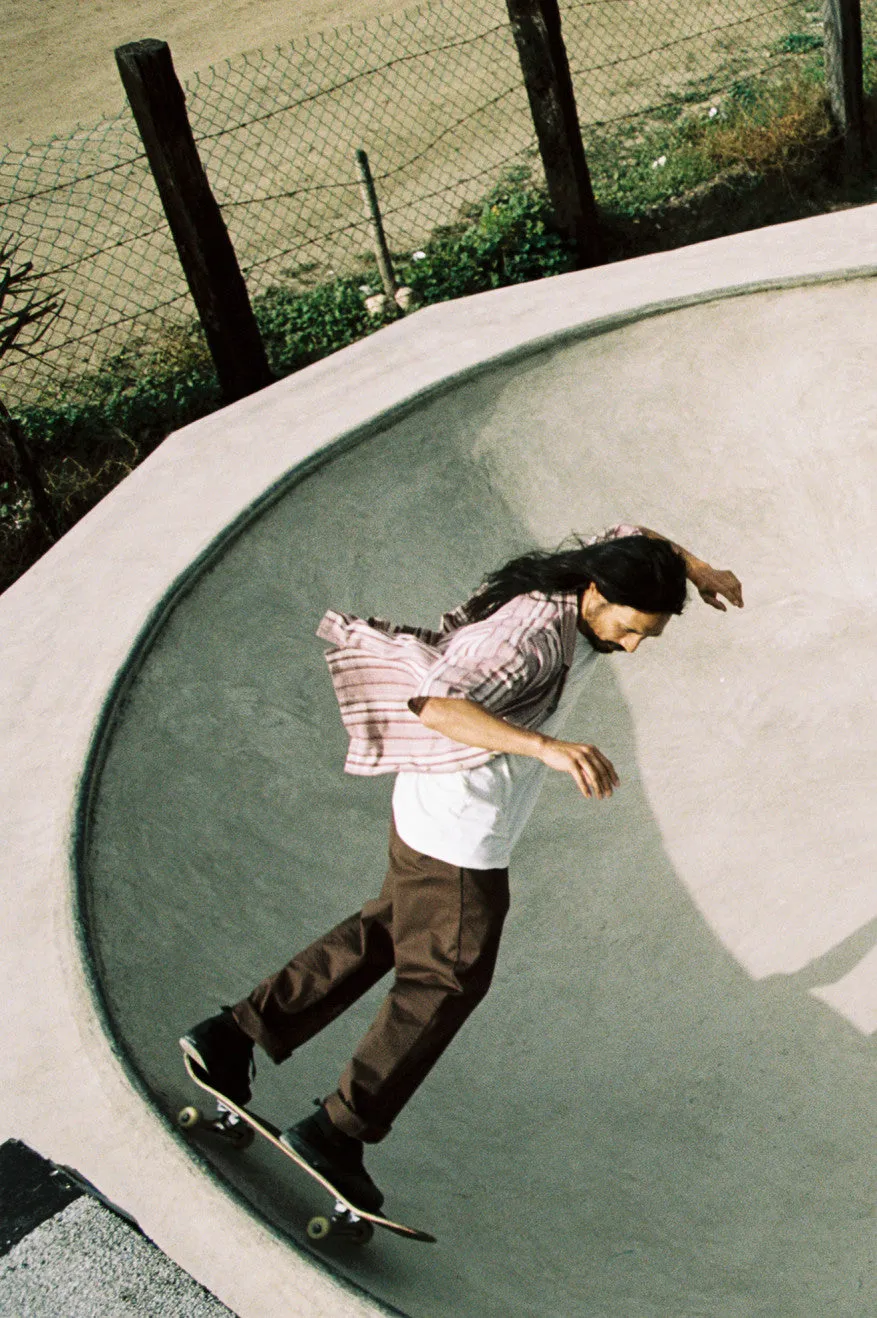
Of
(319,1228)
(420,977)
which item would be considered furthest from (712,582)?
(319,1228)

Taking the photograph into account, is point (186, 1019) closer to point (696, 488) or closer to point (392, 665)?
point (392, 665)

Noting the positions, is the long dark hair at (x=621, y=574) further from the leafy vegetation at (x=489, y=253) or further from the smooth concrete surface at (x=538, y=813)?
the leafy vegetation at (x=489, y=253)

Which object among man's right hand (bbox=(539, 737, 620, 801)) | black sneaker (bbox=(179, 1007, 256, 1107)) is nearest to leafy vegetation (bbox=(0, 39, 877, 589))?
black sneaker (bbox=(179, 1007, 256, 1107))

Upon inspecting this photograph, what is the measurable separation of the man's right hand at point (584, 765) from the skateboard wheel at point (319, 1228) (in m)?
1.15

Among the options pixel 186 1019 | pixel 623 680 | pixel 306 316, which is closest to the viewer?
pixel 186 1019

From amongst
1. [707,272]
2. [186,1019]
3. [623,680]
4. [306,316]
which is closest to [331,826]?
[186,1019]

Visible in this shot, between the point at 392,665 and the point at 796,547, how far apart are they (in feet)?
9.26

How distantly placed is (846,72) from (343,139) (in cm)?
403

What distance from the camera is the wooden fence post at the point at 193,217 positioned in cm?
592

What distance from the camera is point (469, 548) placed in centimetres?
495

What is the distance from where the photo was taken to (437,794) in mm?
2693

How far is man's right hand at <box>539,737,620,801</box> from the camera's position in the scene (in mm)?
2342

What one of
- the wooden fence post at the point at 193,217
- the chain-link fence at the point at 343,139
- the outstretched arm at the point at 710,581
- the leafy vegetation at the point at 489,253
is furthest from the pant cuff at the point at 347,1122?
the chain-link fence at the point at 343,139

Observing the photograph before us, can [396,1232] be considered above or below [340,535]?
below
